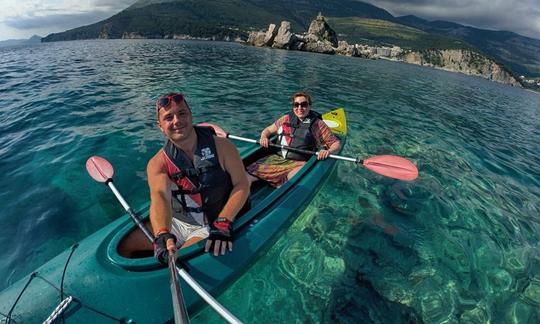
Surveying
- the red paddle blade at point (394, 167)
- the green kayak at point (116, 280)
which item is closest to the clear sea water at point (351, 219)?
the green kayak at point (116, 280)

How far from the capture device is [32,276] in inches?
126

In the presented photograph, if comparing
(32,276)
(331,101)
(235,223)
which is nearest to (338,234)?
(235,223)

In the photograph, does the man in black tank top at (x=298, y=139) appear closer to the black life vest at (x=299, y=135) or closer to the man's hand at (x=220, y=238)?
the black life vest at (x=299, y=135)

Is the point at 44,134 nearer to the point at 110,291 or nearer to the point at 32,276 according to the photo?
the point at 32,276

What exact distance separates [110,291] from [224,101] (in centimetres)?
1213

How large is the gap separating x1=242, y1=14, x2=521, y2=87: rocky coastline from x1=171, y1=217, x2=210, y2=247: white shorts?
8065 centimetres

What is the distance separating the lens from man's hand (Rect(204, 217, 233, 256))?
3.54 m

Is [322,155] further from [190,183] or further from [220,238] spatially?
[220,238]

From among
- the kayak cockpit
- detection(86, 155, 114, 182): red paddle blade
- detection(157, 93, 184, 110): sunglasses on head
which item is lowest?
the kayak cockpit

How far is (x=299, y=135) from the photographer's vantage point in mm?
7094

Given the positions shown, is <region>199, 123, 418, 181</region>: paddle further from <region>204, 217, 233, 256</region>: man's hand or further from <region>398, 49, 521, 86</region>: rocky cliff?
<region>398, 49, 521, 86</region>: rocky cliff

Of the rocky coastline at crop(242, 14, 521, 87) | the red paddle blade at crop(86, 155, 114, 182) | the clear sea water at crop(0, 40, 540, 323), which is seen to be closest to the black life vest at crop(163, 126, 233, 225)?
the clear sea water at crop(0, 40, 540, 323)

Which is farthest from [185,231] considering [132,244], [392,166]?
[392,166]

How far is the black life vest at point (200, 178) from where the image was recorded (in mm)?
3748
